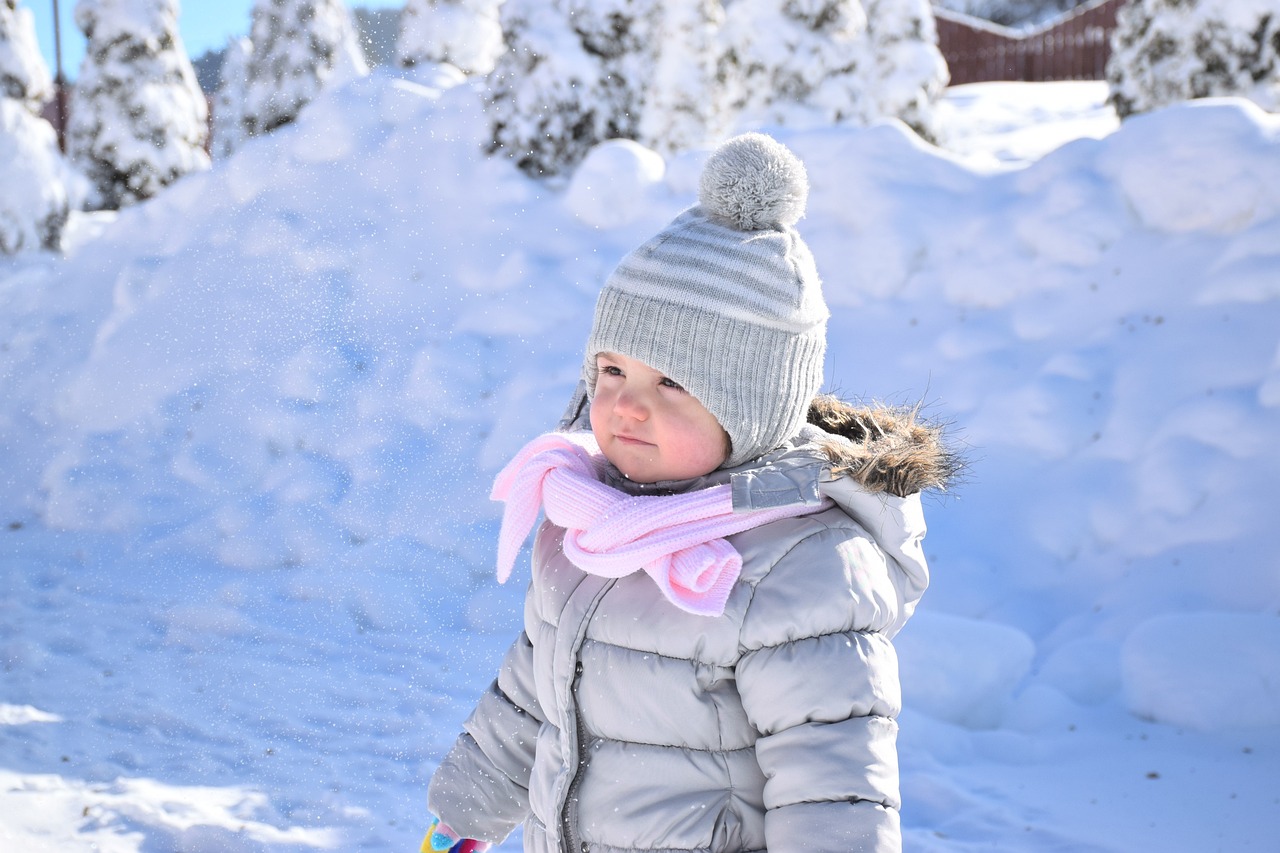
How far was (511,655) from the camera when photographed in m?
2.00

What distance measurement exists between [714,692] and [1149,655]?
2618mm

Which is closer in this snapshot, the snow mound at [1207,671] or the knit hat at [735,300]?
the knit hat at [735,300]

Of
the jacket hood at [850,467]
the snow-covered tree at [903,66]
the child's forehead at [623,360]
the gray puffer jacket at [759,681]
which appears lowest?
the snow-covered tree at [903,66]

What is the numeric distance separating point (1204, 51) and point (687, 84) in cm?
368

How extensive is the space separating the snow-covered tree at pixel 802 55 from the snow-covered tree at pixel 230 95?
51.5ft

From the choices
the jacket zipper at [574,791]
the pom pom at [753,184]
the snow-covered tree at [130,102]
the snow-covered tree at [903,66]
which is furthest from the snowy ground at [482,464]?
the snow-covered tree at [130,102]

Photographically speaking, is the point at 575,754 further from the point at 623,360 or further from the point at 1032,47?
the point at 1032,47

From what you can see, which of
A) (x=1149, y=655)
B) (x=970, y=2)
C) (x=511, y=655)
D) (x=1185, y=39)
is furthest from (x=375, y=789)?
(x=970, y=2)

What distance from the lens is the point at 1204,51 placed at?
308 inches

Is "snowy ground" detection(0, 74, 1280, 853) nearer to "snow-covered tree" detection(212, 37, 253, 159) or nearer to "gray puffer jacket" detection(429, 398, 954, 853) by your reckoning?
"gray puffer jacket" detection(429, 398, 954, 853)

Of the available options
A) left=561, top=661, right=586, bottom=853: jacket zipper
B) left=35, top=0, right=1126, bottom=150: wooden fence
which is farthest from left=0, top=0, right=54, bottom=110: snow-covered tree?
left=35, top=0, right=1126, bottom=150: wooden fence

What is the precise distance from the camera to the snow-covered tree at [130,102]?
646 inches

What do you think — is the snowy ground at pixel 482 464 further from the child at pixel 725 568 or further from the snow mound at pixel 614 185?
the child at pixel 725 568

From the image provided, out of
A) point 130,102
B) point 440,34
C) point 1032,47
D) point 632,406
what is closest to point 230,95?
point 130,102
